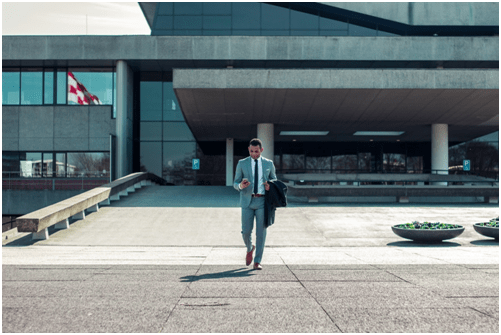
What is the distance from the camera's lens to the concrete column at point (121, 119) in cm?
3058

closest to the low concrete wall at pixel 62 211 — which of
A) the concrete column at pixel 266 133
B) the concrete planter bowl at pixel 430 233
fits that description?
the concrete planter bowl at pixel 430 233

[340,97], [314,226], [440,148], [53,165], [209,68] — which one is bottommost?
[314,226]

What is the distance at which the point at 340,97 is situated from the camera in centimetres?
2302

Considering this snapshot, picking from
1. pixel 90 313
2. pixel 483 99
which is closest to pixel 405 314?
pixel 90 313

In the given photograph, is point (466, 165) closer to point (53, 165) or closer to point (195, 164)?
point (195, 164)

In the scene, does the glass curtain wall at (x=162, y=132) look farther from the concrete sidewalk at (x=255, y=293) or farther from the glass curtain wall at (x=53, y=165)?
the concrete sidewalk at (x=255, y=293)

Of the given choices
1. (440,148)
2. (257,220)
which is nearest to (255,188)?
(257,220)

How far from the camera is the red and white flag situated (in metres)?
31.9

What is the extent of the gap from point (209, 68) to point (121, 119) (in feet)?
23.3

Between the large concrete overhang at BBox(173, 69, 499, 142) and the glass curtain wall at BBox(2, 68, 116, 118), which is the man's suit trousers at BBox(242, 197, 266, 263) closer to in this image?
the large concrete overhang at BBox(173, 69, 499, 142)

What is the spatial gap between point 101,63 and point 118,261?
87.8 feet

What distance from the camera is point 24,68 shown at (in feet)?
105

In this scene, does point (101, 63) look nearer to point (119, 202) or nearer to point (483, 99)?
point (119, 202)

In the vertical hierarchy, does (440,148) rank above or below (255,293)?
above
